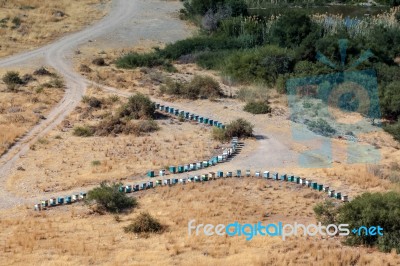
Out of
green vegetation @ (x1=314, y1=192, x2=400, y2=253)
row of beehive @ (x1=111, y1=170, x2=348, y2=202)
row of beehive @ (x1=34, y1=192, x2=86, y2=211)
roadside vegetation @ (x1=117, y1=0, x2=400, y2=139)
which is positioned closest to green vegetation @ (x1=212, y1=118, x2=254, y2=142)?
row of beehive @ (x1=111, y1=170, x2=348, y2=202)

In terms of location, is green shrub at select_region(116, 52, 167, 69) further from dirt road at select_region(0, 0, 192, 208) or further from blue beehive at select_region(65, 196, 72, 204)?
blue beehive at select_region(65, 196, 72, 204)

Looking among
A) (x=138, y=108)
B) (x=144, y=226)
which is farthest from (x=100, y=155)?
(x=144, y=226)

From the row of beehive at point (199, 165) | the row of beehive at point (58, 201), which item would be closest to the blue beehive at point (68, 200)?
the row of beehive at point (58, 201)

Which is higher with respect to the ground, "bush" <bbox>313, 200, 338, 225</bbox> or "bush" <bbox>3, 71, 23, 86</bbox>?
"bush" <bbox>3, 71, 23, 86</bbox>

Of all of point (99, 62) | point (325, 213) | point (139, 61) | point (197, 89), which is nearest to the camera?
point (325, 213)

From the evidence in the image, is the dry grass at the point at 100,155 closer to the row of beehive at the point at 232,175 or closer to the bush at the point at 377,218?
the row of beehive at the point at 232,175

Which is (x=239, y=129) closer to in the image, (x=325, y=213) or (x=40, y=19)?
(x=325, y=213)
